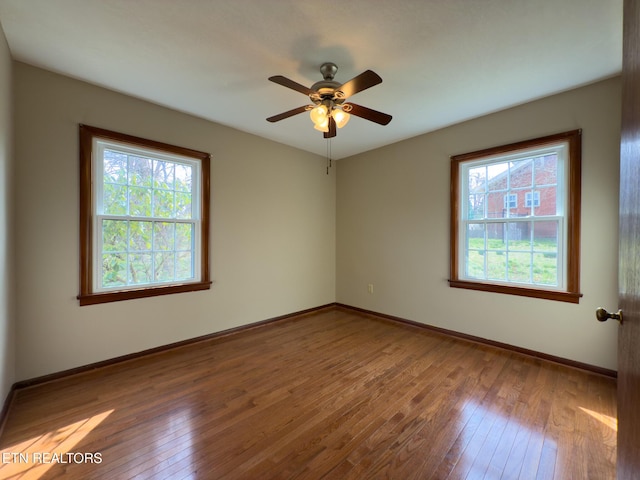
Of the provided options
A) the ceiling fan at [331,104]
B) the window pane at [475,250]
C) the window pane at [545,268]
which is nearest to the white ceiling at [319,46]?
the ceiling fan at [331,104]

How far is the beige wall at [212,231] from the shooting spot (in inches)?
86.7

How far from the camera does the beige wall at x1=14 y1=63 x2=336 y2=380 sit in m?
2.20

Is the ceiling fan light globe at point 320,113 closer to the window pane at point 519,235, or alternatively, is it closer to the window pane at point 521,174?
the window pane at point 521,174

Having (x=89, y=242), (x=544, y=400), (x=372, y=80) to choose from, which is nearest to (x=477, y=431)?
(x=544, y=400)

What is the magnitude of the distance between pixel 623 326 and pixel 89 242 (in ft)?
11.5

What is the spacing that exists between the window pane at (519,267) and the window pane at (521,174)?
75 centimetres

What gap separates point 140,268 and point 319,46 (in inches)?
103

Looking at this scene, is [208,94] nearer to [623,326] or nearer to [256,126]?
[256,126]

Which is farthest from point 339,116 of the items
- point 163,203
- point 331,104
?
point 163,203

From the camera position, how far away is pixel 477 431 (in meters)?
1.74

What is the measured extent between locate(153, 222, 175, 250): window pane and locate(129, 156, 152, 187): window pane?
433 mm

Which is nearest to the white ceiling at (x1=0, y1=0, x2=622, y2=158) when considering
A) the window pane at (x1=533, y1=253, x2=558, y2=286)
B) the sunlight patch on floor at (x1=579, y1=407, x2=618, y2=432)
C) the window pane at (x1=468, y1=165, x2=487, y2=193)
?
the window pane at (x1=468, y1=165, x2=487, y2=193)

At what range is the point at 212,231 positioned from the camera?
10.7 feet

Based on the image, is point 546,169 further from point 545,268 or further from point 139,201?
point 139,201
